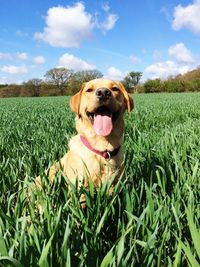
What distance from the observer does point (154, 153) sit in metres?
4.53

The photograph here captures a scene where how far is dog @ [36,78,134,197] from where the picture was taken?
3383 mm

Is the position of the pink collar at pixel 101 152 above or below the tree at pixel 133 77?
below

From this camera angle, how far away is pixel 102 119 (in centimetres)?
373

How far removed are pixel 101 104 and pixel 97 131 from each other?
311 millimetres

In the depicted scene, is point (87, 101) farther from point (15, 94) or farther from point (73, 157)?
point (15, 94)

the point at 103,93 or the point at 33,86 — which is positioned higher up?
the point at 33,86

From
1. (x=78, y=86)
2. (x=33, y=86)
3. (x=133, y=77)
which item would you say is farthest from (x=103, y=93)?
(x=133, y=77)

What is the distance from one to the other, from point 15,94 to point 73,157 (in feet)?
215

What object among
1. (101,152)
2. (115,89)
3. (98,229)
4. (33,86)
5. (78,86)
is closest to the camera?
(98,229)

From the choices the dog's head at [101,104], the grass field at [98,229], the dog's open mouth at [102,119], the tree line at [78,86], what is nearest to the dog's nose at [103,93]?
the dog's head at [101,104]

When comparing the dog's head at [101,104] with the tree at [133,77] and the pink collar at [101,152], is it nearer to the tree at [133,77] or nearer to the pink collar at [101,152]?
the pink collar at [101,152]

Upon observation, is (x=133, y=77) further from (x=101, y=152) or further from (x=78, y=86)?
(x=101, y=152)

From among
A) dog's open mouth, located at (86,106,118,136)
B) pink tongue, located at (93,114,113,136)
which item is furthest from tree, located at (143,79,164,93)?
pink tongue, located at (93,114,113,136)

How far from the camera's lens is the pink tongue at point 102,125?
360 cm
